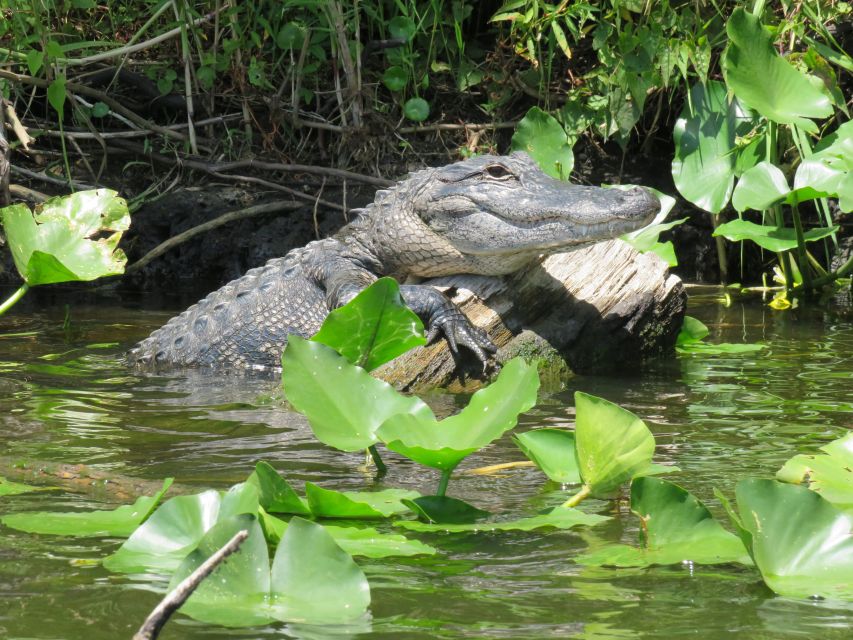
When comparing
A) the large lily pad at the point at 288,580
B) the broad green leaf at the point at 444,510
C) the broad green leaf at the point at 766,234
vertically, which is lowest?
the broad green leaf at the point at 444,510

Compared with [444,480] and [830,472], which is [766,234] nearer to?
[830,472]

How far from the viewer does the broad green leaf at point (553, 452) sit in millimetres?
2541

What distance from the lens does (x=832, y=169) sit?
517 cm

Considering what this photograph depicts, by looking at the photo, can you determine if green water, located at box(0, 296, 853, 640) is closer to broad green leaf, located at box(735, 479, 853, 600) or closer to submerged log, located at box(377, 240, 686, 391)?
broad green leaf, located at box(735, 479, 853, 600)

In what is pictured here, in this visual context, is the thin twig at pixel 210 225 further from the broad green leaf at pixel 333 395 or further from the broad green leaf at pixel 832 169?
the broad green leaf at pixel 333 395

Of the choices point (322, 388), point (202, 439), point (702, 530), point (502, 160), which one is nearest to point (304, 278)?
point (502, 160)

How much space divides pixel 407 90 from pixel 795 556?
6.21 meters

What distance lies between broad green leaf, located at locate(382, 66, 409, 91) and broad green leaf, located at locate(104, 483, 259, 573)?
223 inches

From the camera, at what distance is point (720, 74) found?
725 cm

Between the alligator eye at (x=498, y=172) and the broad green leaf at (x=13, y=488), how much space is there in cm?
261

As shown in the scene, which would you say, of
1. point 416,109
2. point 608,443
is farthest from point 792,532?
point 416,109

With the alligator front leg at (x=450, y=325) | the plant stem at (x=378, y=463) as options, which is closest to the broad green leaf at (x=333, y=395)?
the plant stem at (x=378, y=463)

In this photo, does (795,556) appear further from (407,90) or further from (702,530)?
(407,90)

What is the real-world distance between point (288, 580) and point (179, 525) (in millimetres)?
344
